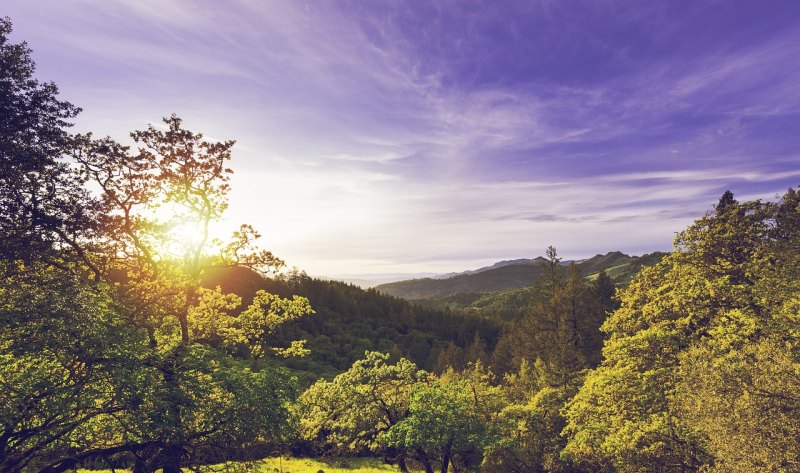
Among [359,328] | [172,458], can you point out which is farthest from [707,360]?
[359,328]

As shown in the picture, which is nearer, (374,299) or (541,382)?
(541,382)

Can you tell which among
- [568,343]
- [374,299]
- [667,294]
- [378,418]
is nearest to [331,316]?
[374,299]

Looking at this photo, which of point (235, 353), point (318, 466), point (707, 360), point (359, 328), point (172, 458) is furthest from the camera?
point (359, 328)

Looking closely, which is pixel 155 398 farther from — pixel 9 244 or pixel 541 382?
pixel 541 382

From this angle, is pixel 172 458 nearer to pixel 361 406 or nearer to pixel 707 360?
pixel 361 406

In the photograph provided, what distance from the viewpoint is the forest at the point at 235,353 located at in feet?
41.5

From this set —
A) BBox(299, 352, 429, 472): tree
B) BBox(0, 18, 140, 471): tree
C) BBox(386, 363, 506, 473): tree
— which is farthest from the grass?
BBox(0, 18, 140, 471): tree

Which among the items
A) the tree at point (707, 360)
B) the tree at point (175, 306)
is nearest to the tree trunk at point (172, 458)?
the tree at point (175, 306)

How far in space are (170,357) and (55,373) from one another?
11.2 ft

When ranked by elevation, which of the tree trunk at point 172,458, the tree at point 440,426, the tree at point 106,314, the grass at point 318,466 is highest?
the tree at point 106,314

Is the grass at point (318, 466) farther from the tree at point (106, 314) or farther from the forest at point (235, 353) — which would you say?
the tree at point (106, 314)

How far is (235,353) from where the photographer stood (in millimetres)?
21500

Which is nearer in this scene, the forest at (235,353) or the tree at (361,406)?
the forest at (235,353)

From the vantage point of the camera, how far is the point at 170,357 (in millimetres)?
15711
